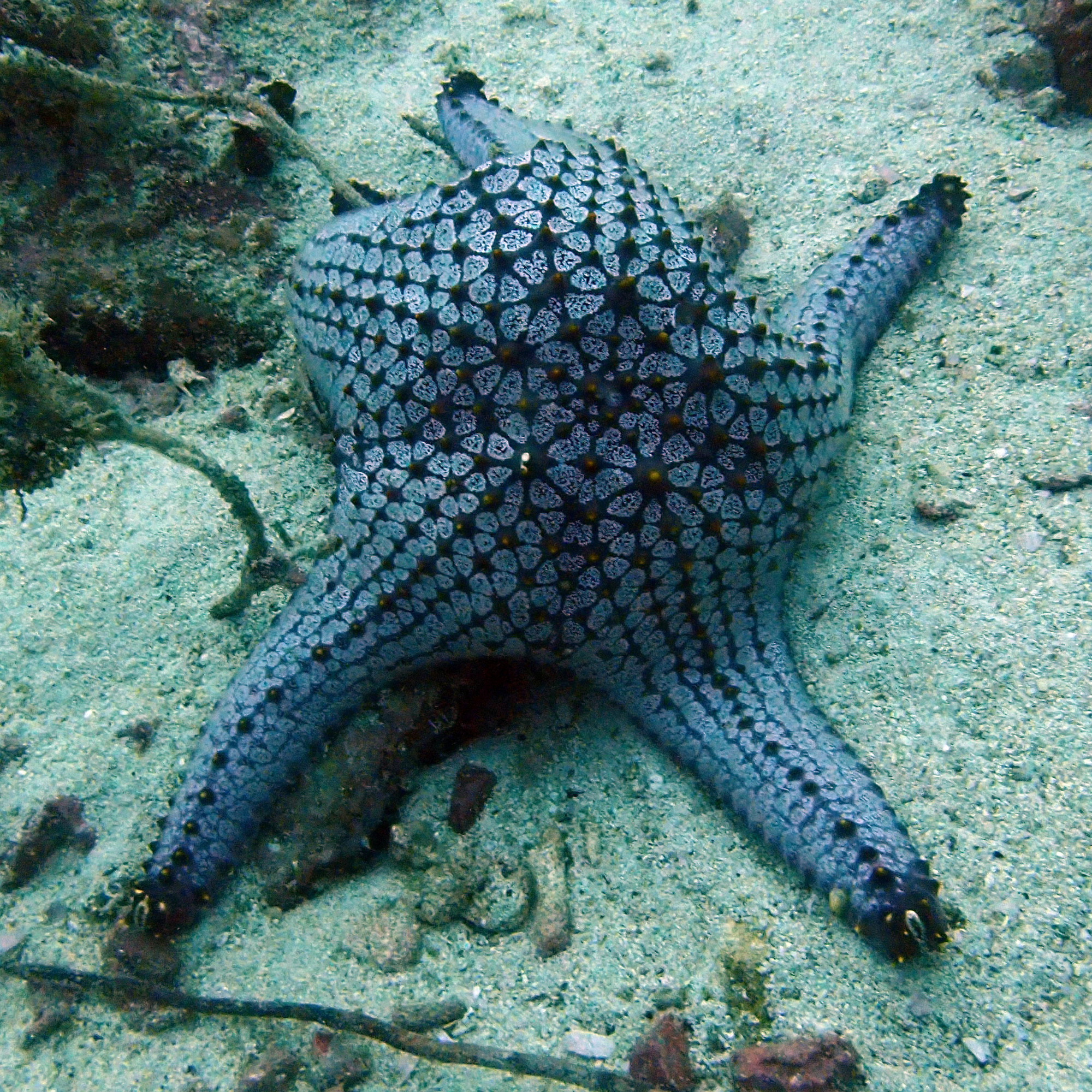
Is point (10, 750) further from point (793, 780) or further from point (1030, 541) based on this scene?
point (1030, 541)

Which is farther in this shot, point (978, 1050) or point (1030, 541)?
point (1030, 541)

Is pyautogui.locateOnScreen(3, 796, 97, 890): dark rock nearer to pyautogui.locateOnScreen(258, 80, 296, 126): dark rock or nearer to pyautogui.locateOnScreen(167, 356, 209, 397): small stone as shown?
pyautogui.locateOnScreen(167, 356, 209, 397): small stone

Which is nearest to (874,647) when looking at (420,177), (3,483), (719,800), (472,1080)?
(719,800)

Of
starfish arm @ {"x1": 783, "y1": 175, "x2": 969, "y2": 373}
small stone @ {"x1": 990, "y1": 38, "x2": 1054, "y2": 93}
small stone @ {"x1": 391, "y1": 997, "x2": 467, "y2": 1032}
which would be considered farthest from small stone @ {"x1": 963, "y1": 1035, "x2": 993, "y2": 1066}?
small stone @ {"x1": 990, "y1": 38, "x2": 1054, "y2": 93}

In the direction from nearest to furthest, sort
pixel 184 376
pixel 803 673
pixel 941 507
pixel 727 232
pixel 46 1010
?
pixel 46 1010 < pixel 803 673 < pixel 941 507 < pixel 184 376 < pixel 727 232

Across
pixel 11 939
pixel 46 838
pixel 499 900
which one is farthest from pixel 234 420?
pixel 499 900
